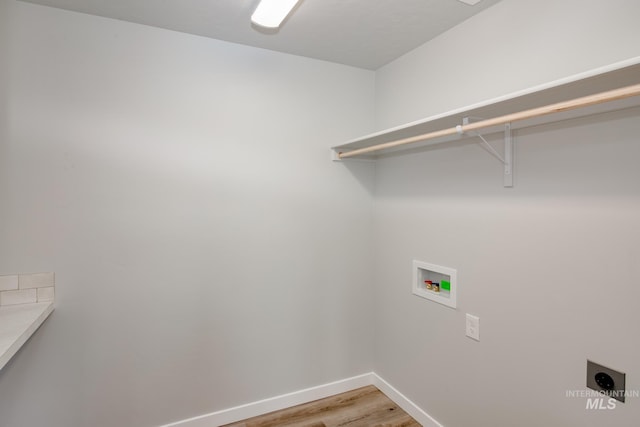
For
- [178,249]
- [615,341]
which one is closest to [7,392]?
[178,249]

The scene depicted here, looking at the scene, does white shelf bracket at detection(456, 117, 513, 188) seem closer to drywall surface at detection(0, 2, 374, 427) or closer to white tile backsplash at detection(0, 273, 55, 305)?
drywall surface at detection(0, 2, 374, 427)

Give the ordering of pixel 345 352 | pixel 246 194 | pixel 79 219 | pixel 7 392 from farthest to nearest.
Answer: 1. pixel 345 352
2. pixel 246 194
3. pixel 79 219
4. pixel 7 392

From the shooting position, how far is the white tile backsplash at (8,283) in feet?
5.35

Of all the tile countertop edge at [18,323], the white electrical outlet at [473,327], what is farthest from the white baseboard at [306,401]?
the tile countertop edge at [18,323]

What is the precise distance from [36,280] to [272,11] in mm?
1805

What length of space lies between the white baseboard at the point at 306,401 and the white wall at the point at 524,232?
0.11 metres

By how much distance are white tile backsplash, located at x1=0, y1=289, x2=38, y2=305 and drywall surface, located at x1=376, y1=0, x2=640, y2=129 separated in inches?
94.1

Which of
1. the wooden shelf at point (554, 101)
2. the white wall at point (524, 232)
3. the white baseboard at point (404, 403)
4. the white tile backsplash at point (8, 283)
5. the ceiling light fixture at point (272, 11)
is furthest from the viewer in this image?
the white baseboard at point (404, 403)

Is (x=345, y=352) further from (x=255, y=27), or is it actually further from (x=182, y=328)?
(x=255, y=27)

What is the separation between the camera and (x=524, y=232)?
149 cm

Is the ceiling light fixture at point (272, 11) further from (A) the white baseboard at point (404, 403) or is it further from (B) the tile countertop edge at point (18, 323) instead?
(A) the white baseboard at point (404, 403)

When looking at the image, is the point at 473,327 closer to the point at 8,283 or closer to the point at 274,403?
the point at 274,403

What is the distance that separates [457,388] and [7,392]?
93.3 inches

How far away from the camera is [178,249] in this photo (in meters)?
1.96
